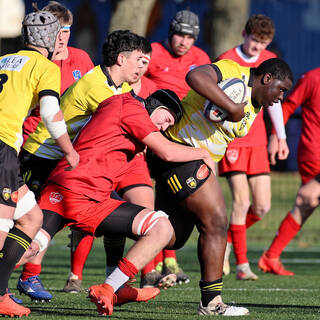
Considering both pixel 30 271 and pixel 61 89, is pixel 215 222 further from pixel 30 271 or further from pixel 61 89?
pixel 61 89

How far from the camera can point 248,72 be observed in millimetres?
6574

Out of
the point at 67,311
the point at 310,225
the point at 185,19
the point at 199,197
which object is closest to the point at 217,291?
the point at 199,197

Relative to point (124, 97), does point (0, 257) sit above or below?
below

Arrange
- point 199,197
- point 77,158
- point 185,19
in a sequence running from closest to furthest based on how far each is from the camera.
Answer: point 77,158 → point 199,197 → point 185,19

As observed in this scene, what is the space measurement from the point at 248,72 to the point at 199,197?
3.14 ft

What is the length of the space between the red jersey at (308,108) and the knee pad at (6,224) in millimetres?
4682

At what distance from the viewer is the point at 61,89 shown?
8.04 meters

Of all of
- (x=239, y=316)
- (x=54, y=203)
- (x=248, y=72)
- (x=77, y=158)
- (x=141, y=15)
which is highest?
(x=248, y=72)

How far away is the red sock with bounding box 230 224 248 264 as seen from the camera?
960 centimetres

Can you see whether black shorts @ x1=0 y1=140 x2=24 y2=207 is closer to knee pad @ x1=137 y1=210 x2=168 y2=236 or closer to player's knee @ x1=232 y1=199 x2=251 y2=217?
knee pad @ x1=137 y1=210 x2=168 y2=236

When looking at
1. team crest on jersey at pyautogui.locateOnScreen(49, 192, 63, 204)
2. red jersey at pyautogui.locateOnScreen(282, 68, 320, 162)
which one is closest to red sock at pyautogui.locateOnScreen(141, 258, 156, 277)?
team crest on jersey at pyautogui.locateOnScreen(49, 192, 63, 204)

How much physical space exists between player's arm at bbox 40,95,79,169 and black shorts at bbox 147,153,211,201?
82cm

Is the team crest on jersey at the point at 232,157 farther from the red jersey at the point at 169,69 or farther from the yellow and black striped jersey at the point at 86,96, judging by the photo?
the yellow and black striped jersey at the point at 86,96

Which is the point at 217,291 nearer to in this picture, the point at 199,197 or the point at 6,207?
the point at 199,197
